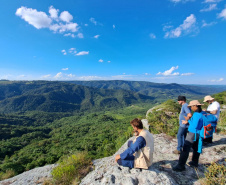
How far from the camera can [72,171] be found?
4.20 m

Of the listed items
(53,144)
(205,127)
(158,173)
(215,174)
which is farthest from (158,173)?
(53,144)

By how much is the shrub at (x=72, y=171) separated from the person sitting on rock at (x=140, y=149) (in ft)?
6.04

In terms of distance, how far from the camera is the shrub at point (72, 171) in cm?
389

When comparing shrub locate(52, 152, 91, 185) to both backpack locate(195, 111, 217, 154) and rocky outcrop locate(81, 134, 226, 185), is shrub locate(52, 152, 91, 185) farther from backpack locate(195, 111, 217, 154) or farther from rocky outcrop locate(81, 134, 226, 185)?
backpack locate(195, 111, 217, 154)

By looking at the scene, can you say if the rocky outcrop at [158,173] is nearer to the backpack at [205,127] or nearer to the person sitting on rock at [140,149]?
the person sitting on rock at [140,149]

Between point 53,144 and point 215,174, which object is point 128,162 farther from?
point 53,144

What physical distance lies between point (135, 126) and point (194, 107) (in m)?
2.19

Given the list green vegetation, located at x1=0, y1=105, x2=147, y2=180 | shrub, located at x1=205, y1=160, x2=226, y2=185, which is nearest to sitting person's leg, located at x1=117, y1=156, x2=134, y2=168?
shrub, located at x1=205, y1=160, x2=226, y2=185

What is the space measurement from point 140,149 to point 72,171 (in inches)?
104

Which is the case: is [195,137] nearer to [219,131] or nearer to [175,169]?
[175,169]

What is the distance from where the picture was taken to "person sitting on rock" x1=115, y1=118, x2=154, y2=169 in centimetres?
328

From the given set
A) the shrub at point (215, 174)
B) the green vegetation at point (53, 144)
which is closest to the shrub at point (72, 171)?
the green vegetation at point (53, 144)

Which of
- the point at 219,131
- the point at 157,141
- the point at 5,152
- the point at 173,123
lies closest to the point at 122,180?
the point at 157,141

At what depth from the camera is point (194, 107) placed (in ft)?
12.8
